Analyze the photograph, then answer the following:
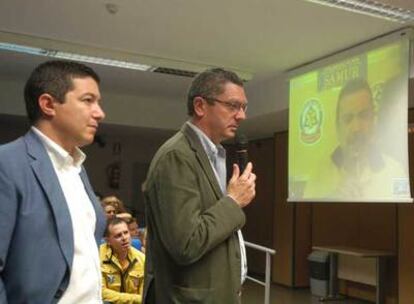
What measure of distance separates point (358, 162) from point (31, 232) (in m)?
3.31

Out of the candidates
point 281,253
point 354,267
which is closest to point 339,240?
point 354,267

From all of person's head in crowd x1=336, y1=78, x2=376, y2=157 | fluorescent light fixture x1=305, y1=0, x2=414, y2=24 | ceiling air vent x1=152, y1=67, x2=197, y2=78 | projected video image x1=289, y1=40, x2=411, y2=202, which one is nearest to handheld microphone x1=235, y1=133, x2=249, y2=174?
fluorescent light fixture x1=305, y1=0, x2=414, y2=24

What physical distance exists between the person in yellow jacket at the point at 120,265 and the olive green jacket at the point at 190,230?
133 cm

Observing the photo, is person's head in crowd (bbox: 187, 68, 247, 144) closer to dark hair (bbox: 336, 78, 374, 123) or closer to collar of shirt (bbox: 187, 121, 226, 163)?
collar of shirt (bbox: 187, 121, 226, 163)

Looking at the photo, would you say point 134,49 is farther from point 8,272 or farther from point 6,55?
point 8,272

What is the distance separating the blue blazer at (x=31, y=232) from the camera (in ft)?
3.34

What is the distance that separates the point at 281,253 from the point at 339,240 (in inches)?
37.3

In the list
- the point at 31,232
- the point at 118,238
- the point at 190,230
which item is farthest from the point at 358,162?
the point at 31,232

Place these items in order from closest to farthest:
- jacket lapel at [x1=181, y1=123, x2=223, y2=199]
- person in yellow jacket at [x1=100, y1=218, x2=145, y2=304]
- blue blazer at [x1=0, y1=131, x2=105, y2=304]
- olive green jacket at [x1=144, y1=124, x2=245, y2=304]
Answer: blue blazer at [x1=0, y1=131, x2=105, y2=304]
olive green jacket at [x1=144, y1=124, x2=245, y2=304]
jacket lapel at [x1=181, y1=123, x2=223, y2=199]
person in yellow jacket at [x1=100, y1=218, x2=145, y2=304]

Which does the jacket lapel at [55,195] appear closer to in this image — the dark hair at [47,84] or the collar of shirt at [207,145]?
the dark hair at [47,84]

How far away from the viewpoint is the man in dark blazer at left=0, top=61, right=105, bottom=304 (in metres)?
1.03

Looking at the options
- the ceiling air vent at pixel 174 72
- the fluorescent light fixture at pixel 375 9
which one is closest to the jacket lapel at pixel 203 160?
the fluorescent light fixture at pixel 375 9

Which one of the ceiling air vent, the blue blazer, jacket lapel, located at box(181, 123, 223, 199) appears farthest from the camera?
the ceiling air vent

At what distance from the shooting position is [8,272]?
3.37 ft
